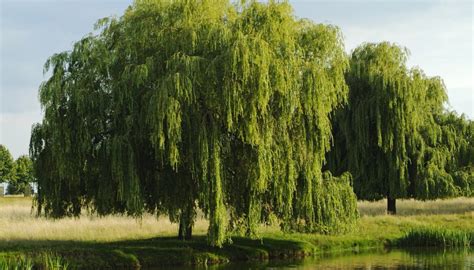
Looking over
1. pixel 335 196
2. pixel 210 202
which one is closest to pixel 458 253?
pixel 335 196

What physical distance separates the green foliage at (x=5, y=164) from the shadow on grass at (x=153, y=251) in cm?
6078

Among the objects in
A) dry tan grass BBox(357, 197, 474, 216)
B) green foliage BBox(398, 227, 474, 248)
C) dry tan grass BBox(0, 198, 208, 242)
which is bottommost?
green foliage BBox(398, 227, 474, 248)

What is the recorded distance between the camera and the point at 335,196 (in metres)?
22.3

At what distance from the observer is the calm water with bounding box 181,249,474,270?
70.2 feet

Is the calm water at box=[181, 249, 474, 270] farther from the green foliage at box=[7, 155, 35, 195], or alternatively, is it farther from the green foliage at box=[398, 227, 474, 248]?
the green foliage at box=[7, 155, 35, 195]

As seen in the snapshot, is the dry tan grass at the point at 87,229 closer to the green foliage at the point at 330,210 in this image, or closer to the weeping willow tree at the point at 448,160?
the green foliage at the point at 330,210

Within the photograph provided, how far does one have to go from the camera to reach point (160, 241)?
23.8 metres

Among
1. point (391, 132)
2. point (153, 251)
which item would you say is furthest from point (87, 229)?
point (391, 132)

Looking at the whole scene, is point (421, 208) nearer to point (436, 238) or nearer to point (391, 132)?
point (391, 132)

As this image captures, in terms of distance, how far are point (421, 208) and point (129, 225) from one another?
19675 mm

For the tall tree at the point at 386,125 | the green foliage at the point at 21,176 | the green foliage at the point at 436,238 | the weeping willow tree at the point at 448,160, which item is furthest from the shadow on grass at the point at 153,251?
the green foliage at the point at 21,176

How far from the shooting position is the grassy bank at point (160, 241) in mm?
21172

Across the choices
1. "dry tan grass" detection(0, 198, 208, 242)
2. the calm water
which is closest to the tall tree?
the calm water

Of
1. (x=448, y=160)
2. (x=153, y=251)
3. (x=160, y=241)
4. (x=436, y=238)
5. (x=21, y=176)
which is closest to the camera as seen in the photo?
(x=153, y=251)
